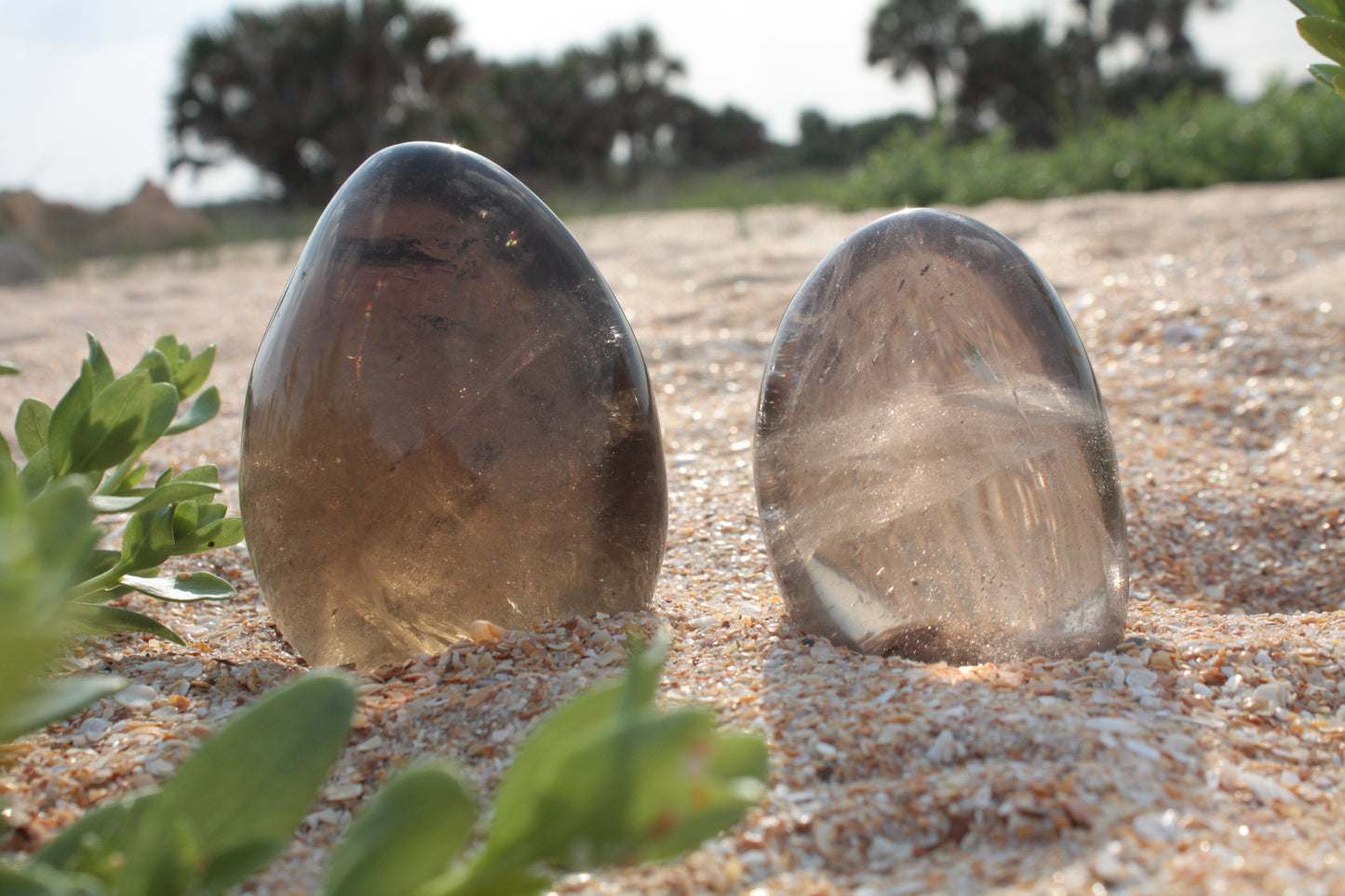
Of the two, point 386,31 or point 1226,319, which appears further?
point 386,31

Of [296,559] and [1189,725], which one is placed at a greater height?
[296,559]

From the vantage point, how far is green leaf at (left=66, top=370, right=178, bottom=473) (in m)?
1.11

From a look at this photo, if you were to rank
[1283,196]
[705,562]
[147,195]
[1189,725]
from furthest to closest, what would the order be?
[147,195], [1283,196], [705,562], [1189,725]

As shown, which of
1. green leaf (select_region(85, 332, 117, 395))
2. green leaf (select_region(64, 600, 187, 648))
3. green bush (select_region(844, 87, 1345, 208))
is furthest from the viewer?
green bush (select_region(844, 87, 1345, 208))

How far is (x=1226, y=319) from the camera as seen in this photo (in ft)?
10.9

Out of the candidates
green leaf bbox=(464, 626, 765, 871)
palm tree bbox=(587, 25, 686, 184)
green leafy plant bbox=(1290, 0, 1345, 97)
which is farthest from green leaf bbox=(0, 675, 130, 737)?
palm tree bbox=(587, 25, 686, 184)

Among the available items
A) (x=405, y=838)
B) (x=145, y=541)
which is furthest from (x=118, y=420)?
(x=405, y=838)

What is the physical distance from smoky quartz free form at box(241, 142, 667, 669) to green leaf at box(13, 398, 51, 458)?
0.80ft

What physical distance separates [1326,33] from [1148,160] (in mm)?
8319

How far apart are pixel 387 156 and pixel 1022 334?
3.00 feet

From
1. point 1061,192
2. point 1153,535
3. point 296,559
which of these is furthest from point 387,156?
point 1061,192

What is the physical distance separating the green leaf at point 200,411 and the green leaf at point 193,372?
37mm

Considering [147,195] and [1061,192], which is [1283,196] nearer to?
[1061,192]

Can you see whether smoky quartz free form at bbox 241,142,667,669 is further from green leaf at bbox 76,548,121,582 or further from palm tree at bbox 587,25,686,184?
palm tree at bbox 587,25,686,184
